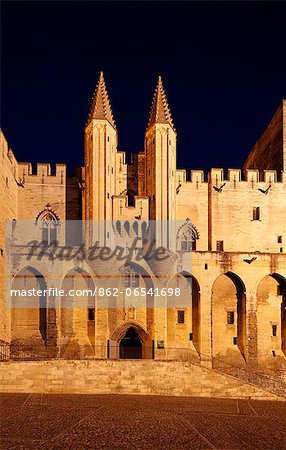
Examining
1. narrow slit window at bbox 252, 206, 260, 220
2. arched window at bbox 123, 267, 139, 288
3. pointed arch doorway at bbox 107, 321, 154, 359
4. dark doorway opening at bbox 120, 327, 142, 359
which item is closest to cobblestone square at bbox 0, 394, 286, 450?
pointed arch doorway at bbox 107, 321, 154, 359

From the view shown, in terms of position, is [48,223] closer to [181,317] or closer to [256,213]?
[181,317]

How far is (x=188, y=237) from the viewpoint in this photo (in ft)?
116

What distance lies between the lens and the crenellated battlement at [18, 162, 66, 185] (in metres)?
33.9

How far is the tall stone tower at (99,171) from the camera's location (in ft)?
102

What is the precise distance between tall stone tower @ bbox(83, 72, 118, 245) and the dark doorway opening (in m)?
5.15

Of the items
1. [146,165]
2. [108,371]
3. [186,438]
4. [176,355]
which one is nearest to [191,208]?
[146,165]

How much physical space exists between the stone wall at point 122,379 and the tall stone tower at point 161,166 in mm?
9556

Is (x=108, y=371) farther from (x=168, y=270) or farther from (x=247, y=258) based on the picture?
(x=247, y=258)

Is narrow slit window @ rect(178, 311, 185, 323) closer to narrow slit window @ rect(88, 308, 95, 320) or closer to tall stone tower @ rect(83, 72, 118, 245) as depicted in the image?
narrow slit window @ rect(88, 308, 95, 320)

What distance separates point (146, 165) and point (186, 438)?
19896 mm

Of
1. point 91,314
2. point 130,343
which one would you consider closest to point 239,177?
point 130,343

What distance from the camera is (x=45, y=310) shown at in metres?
30.2

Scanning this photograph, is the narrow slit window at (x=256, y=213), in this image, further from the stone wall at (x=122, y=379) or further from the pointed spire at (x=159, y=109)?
the stone wall at (x=122, y=379)

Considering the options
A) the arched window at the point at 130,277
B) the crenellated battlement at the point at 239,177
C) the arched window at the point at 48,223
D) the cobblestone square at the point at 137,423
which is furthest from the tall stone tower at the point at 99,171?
the cobblestone square at the point at 137,423
